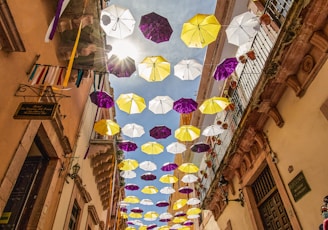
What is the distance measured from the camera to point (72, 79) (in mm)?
7566

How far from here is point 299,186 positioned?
616cm

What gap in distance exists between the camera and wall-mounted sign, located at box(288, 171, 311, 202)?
5.89 metres

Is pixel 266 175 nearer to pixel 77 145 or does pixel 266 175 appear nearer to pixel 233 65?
pixel 233 65

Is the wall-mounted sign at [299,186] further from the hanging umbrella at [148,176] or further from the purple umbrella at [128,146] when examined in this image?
the hanging umbrella at [148,176]

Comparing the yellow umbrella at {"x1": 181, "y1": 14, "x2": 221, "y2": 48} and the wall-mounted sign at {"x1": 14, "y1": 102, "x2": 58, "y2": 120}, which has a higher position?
the yellow umbrella at {"x1": 181, "y1": 14, "x2": 221, "y2": 48}

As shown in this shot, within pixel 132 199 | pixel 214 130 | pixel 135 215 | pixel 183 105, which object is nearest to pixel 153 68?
pixel 183 105

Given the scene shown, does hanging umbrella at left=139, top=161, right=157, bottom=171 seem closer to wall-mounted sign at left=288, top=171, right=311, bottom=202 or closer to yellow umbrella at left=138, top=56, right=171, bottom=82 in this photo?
yellow umbrella at left=138, top=56, right=171, bottom=82

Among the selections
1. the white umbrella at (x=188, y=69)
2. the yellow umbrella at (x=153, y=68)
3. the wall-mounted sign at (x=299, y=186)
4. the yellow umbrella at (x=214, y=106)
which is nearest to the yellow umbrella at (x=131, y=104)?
the yellow umbrella at (x=153, y=68)

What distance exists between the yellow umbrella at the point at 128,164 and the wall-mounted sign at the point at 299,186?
949cm

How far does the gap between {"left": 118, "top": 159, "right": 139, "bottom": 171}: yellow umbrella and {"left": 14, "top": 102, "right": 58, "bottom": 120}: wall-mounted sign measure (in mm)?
9981

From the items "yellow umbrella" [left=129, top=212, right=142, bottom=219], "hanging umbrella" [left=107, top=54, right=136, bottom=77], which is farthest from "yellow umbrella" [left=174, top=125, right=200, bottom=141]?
"yellow umbrella" [left=129, top=212, right=142, bottom=219]

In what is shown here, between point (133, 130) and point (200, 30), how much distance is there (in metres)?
6.16

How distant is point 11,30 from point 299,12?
625 centimetres

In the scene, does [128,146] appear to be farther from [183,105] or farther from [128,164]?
[183,105]
